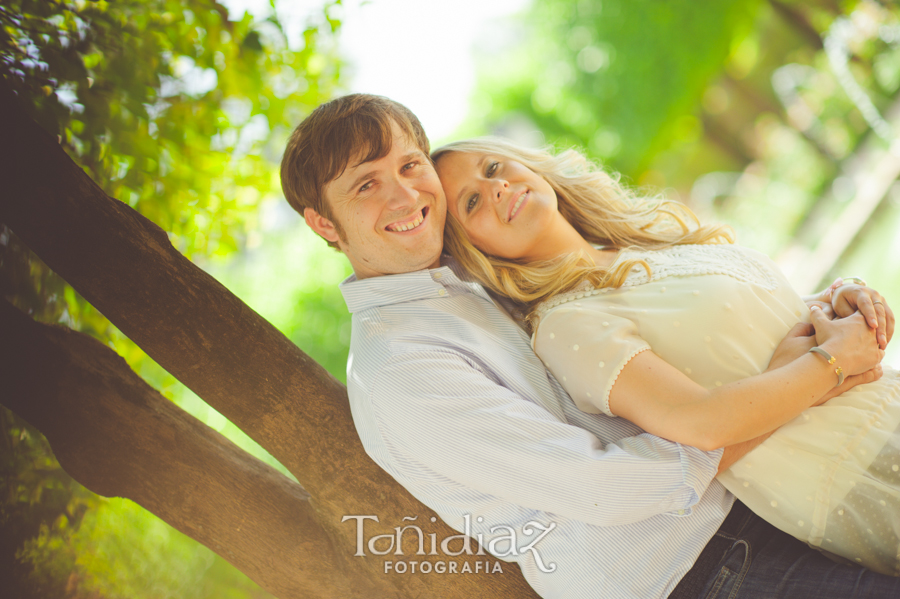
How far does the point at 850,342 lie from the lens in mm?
1560

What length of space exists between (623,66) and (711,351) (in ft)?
18.8

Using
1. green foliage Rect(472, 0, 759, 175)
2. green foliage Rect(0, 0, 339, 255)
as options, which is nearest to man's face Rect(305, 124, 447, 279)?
green foliage Rect(0, 0, 339, 255)

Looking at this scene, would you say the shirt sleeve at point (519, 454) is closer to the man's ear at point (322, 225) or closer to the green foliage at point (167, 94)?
the man's ear at point (322, 225)

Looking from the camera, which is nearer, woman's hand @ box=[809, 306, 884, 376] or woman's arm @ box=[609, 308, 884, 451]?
woman's arm @ box=[609, 308, 884, 451]

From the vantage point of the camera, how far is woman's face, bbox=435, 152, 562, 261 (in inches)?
75.5

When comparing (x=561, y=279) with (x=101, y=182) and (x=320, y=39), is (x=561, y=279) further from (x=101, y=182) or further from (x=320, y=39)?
(x=320, y=39)

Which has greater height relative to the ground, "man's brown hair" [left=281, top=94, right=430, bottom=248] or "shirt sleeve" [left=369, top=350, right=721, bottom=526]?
"man's brown hair" [left=281, top=94, right=430, bottom=248]

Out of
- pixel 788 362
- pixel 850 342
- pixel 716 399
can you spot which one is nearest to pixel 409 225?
pixel 716 399

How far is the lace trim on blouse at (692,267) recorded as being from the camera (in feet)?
5.69

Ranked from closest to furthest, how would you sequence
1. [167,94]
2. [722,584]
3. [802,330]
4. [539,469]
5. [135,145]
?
[539,469] < [722,584] < [802,330] < [135,145] < [167,94]

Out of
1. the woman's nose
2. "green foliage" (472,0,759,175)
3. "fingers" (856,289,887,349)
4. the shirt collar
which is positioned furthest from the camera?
"green foliage" (472,0,759,175)

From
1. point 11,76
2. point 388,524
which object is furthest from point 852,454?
point 11,76

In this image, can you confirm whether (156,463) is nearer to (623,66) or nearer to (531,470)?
(531,470)

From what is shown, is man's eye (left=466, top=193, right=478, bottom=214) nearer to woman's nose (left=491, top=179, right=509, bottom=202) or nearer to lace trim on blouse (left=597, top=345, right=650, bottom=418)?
woman's nose (left=491, top=179, right=509, bottom=202)
